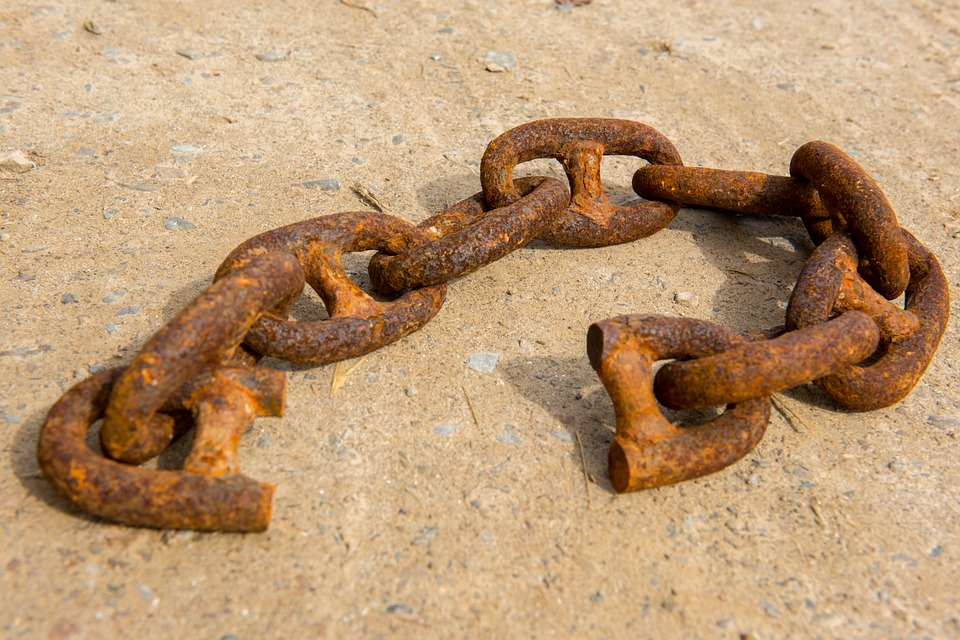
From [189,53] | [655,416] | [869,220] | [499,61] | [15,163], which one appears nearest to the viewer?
[655,416]

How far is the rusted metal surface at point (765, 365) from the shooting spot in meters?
2.62

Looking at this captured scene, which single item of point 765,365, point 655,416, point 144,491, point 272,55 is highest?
point 765,365

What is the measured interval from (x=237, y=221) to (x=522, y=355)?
1584 mm

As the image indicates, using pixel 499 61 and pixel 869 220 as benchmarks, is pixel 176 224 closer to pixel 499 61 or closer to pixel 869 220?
pixel 499 61

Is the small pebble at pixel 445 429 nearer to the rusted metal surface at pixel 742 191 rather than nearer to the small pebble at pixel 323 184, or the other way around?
the rusted metal surface at pixel 742 191

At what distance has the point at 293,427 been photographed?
9.67ft

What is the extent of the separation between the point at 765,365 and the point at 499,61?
3.37 m

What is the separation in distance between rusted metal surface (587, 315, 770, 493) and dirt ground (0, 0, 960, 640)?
0.58 ft

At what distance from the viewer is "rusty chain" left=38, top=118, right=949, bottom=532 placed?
7.84 ft

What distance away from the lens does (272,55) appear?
5109 mm

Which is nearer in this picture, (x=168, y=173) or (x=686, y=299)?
(x=686, y=299)

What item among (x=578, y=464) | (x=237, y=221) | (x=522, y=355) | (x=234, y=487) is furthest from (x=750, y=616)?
(x=237, y=221)

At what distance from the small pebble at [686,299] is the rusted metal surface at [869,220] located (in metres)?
0.70

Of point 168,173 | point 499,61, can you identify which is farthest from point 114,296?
point 499,61
